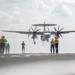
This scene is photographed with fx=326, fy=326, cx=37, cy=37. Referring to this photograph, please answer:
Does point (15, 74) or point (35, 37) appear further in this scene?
point (35, 37)

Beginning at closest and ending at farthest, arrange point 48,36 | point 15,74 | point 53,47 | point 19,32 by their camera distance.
Answer: point 15,74, point 53,47, point 48,36, point 19,32

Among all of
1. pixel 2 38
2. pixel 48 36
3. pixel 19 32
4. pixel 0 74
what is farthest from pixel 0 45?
pixel 19 32

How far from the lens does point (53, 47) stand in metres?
38.7

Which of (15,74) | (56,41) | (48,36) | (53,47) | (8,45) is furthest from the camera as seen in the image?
(48,36)

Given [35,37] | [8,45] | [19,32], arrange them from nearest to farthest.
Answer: [8,45] → [35,37] → [19,32]

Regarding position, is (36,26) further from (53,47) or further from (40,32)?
(53,47)

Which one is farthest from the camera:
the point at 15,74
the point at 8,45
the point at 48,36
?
the point at 48,36

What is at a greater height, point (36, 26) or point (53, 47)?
Result: point (36, 26)

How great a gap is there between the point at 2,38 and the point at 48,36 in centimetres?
3624

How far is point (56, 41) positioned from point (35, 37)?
150 ft

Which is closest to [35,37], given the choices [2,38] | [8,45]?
[8,45]

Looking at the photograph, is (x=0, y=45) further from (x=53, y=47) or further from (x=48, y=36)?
(x=48, y=36)

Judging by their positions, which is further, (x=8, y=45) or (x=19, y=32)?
(x=19, y=32)

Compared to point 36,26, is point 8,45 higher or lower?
lower
